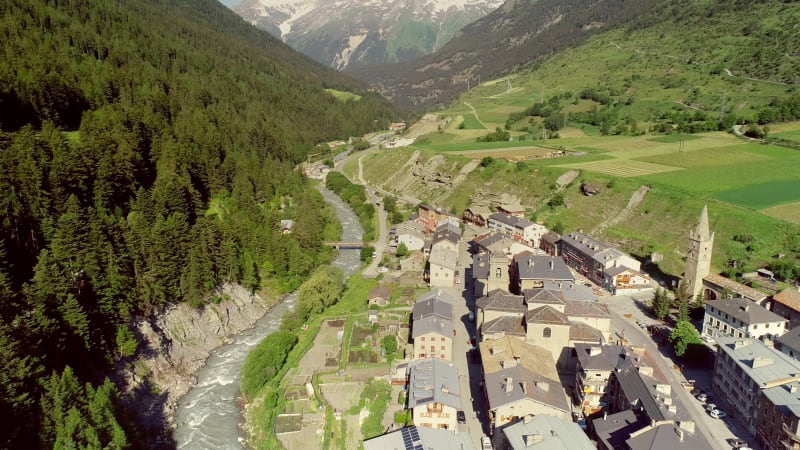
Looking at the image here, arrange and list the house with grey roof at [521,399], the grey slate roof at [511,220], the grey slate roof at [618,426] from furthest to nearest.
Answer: the grey slate roof at [511,220] < the house with grey roof at [521,399] < the grey slate roof at [618,426]

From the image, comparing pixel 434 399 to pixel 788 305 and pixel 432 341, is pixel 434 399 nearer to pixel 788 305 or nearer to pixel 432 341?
pixel 432 341

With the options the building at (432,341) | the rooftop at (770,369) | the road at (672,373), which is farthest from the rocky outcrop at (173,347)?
the rooftop at (770,369)

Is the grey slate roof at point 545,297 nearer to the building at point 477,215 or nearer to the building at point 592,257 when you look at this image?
A: the building at point 592,257

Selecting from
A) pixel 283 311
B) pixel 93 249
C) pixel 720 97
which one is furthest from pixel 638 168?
pixel 93 249

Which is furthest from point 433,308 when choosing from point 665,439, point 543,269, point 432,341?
point 665,439

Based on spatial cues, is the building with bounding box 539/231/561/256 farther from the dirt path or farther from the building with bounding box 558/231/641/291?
the dirt path

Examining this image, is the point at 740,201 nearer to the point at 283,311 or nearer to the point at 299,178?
the point at 283,311

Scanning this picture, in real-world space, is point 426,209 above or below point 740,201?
below
